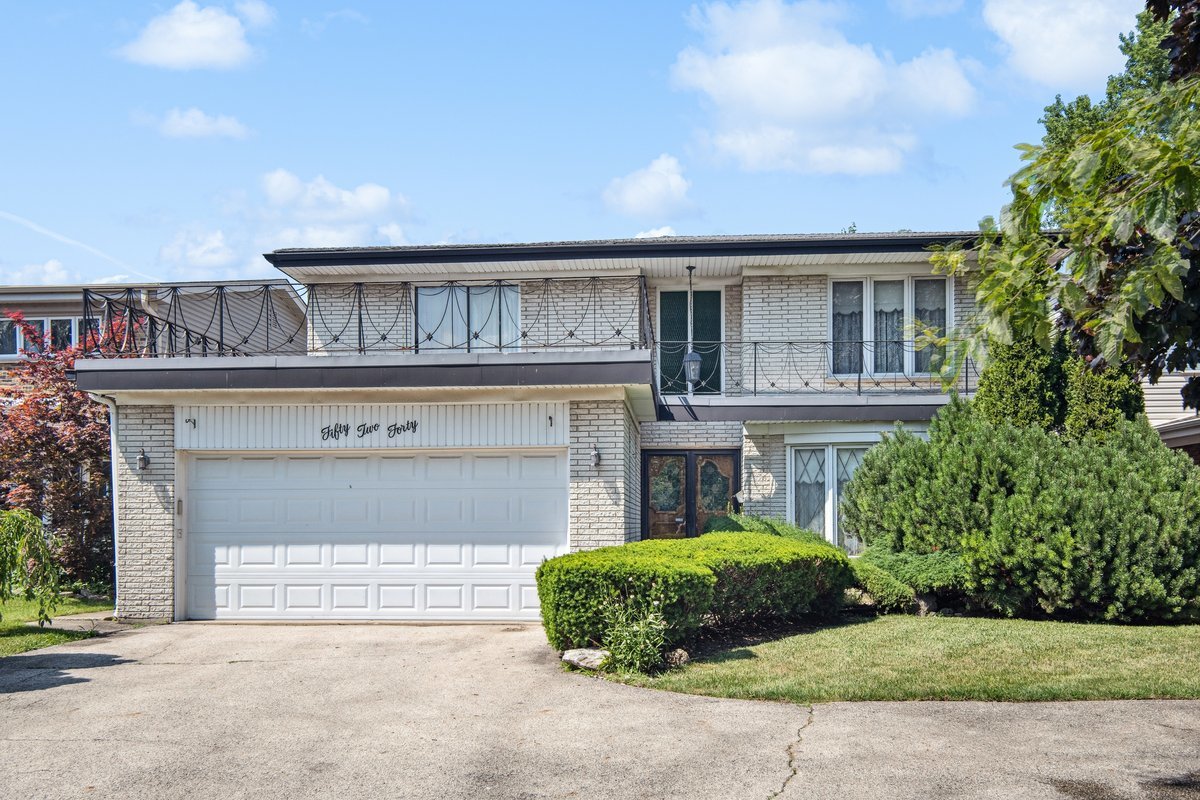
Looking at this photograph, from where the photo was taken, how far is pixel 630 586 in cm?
1029

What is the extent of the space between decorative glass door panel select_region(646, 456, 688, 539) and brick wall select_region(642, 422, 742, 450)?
315 millimetres

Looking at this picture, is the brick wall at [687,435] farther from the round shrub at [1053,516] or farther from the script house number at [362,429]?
the script house number at [362,429]

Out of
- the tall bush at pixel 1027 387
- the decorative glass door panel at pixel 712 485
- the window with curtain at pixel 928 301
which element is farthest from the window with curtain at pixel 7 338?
the tall bush at pixel 1027 387

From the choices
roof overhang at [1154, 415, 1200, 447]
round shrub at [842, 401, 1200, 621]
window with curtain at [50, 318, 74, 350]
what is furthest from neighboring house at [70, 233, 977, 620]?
window with curtain at [50, 318, 74, 350]

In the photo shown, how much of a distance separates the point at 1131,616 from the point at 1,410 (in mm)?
16966

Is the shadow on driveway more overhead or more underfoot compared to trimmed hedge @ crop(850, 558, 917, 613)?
more underfoot

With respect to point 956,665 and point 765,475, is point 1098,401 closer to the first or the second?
point 956,665

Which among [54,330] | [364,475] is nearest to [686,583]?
[364,475]

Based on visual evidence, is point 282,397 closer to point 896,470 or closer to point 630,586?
point 630,586

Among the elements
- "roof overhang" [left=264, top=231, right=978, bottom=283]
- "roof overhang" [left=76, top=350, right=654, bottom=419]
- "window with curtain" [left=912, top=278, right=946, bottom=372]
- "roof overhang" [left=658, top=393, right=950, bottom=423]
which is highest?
"roof overhang" [left=264, top=231, right=978, bottom=283]

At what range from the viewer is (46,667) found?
34.8ft

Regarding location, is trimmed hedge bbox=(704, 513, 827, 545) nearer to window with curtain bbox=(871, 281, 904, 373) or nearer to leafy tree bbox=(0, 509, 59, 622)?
window with curtain bbox=(871, 281, 904, 373)

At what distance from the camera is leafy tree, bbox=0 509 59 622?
12.0 m

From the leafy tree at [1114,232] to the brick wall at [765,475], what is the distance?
1238 centimetres
